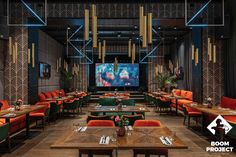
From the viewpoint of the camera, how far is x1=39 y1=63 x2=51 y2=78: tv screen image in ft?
42.8

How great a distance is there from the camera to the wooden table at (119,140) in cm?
313

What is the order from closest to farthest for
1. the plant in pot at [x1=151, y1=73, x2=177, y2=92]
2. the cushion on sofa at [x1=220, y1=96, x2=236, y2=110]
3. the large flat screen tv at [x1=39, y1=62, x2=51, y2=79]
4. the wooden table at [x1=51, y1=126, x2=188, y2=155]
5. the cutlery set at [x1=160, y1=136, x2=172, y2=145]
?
the wooden table at [x1=51, y1=126, x2=188, y2=155] → the cutlery set at [x1=160, y1=136, x2=172, y2=145] → the cushion on sofa at [x1=220, y1=96, x2=236, y2=110] → the large flat screen tv at [x1=39, y1=62, x2=51, y2=79] → the plant in pot at [x1=151, y1=73, x2=177, y2=92]

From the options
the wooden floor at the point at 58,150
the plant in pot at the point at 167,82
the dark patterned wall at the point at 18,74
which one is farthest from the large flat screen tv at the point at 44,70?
the plant in pot at the point at 167,82

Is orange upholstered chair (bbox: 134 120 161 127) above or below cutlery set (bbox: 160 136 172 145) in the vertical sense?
above

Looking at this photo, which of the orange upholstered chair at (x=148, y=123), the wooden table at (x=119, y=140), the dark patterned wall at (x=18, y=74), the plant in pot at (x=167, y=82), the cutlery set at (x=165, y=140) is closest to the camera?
the wooden table at (x=119, y=140)

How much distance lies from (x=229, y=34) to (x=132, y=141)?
692cm

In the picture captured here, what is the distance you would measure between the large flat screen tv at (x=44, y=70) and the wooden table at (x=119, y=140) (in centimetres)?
943

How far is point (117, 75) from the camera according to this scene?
70.4 ft

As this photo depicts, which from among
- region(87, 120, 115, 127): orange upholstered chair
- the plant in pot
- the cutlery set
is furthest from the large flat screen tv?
the cutlery set

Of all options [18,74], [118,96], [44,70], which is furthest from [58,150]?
[44,70]

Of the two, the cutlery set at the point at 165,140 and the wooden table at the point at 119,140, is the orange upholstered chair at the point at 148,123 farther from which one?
the cutlery set at the point at 165,140

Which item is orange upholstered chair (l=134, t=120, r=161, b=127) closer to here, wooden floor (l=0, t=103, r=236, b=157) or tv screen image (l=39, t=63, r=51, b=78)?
wooden floor (l=0, t=103, r=236, b=157)

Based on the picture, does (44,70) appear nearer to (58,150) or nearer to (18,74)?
(18,74)

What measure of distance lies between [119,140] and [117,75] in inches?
711
